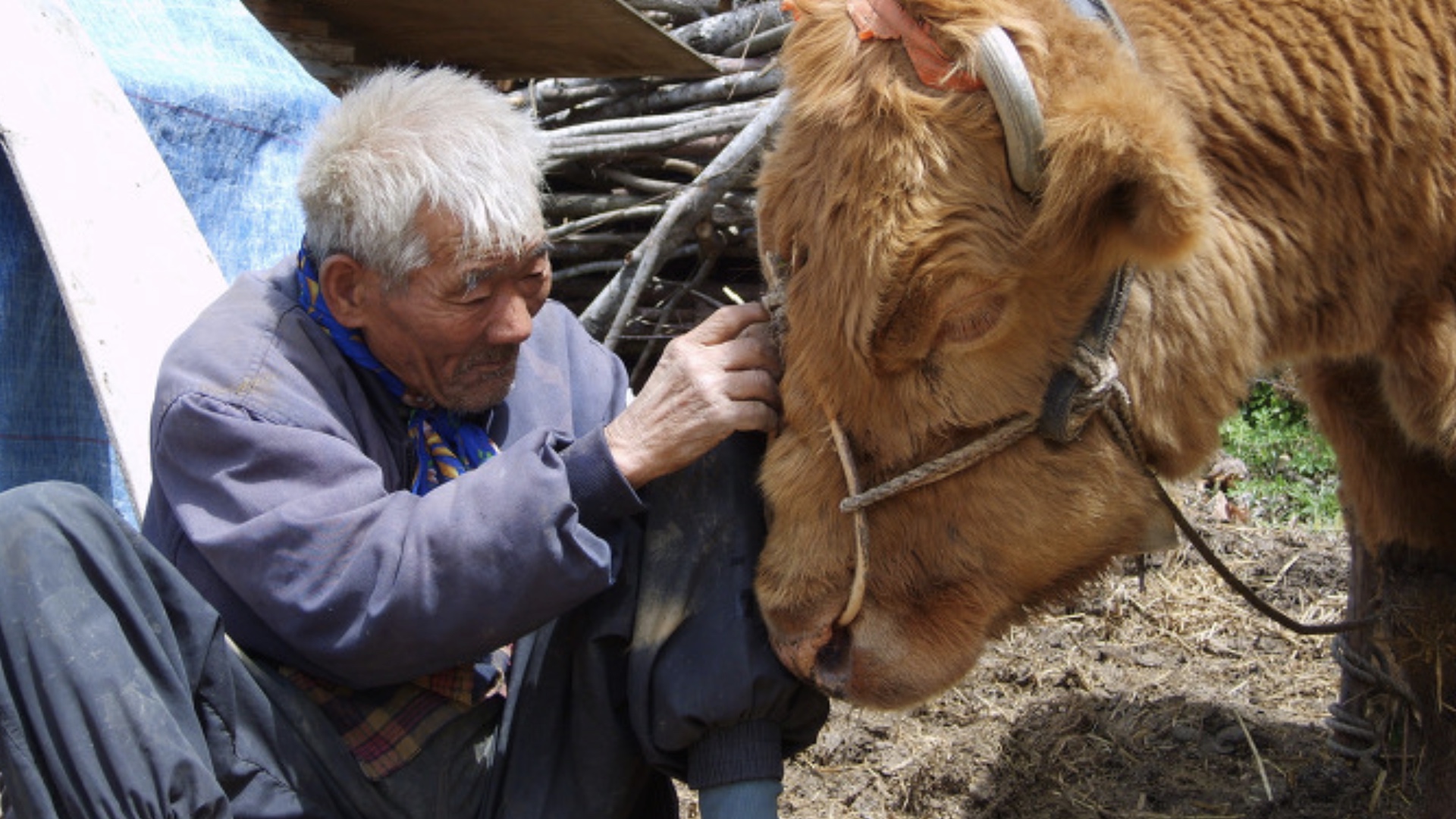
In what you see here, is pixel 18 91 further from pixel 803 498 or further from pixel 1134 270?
pixel 1134 270

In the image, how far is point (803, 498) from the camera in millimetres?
2627

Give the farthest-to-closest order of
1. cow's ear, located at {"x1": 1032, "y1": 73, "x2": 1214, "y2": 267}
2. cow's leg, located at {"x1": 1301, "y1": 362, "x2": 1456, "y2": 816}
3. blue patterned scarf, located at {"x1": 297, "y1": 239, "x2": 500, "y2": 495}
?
1. cow's leg, located at {"x1": 1301, "y1": 362, "x2": 1456, "y2": 816}
2. blue patterned scarf, located at {"x1": 297, "y1": 239, "x2": 500, "y2": 495}
3. cow's ear, located at {"x1": 1032, "y1": 73, "x2": 1214, "y2": 267}

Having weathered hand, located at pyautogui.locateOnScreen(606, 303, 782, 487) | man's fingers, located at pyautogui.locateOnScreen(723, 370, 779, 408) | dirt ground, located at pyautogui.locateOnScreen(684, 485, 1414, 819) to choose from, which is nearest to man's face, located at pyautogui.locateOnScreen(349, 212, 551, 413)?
weathered hand, located at pyautogui.locateOnScreen(606, 303, 782, 487)

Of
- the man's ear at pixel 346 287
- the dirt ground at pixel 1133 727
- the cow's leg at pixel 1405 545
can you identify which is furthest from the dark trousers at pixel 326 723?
the cow's leg at pixel 1405 545

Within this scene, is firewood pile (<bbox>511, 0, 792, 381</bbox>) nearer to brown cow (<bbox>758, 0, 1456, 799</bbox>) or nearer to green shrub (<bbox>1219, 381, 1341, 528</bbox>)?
green shrub (<bbox>1219, 381, 1341, 528</bbox>)

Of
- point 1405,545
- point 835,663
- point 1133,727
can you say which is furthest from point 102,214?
point 1405,545

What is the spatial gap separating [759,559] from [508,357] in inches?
27.9

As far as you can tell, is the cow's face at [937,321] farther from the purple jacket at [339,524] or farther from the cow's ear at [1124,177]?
the purple jacket at [339,524]

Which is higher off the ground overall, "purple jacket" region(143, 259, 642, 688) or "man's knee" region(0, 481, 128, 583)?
"man's knee" region(0, 481, 128, 583)

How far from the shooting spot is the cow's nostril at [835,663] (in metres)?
2.64

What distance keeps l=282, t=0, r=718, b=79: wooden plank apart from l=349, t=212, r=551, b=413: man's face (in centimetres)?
249

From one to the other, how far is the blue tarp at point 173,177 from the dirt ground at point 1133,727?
2137 millimetres

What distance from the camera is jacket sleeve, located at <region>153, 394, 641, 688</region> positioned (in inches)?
98.3

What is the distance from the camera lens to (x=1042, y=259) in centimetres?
246
